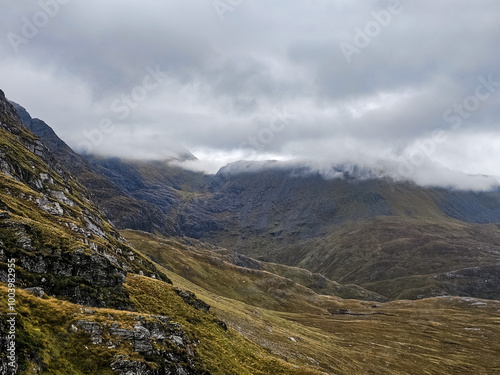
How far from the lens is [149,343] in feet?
113

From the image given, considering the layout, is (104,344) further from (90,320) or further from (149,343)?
(149,343)

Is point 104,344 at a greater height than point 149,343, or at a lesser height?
lesser

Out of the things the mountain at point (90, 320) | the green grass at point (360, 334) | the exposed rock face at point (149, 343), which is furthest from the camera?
the green grass at point (360, 334)

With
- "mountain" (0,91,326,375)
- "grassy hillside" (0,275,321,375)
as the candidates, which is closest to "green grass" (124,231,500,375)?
"grassy hillside" (0,275,321,375)

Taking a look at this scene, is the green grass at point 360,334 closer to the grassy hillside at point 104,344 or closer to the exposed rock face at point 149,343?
the grassy hillside at point 104,344

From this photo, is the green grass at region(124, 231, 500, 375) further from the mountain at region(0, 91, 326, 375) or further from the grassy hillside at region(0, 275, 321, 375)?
the mountain at region(0, 91, 326, 375)

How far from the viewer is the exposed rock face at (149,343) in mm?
31141

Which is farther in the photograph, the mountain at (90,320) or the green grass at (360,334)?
the green grass at (360,334)

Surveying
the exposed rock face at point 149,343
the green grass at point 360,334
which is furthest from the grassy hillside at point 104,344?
the green grass at point 360,334

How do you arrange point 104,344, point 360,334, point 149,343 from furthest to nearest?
1. point 360,334
2. point 149,343
3. point 104,344

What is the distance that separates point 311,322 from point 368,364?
5590 cm

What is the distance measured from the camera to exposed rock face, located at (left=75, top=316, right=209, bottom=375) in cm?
3114

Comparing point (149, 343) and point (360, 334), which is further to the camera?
point (360, 334)

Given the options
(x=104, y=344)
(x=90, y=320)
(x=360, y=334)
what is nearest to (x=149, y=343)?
(x=104, y=344)
